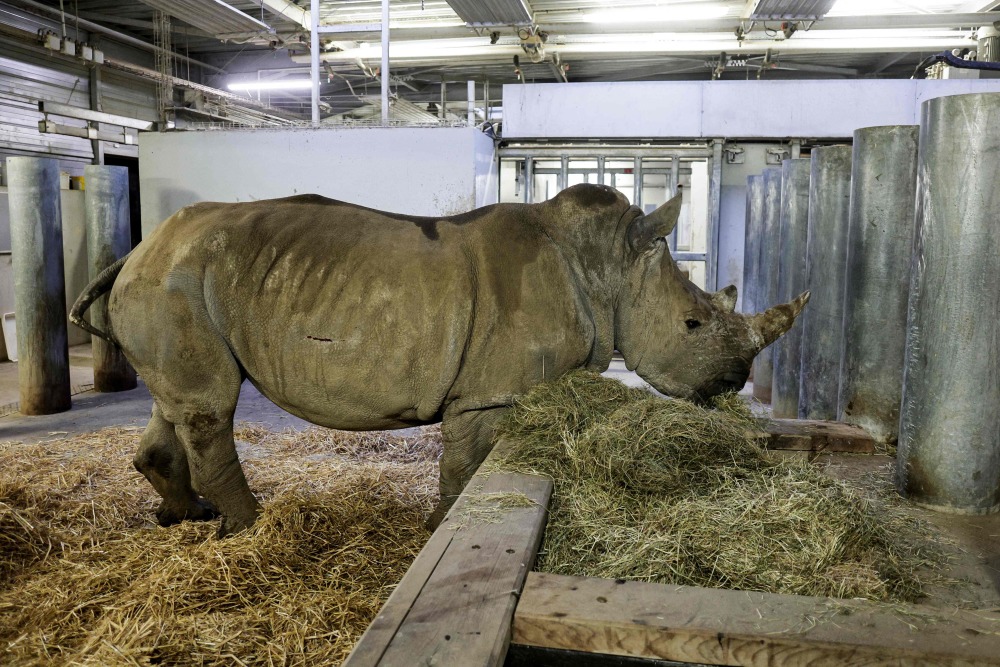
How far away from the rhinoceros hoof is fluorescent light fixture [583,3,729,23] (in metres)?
9.42

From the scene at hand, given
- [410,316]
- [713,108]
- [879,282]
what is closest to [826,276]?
[879,282]

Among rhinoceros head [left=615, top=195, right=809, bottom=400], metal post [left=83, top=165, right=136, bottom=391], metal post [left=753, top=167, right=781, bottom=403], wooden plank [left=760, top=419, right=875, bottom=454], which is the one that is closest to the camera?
rhinoceros head [left=615, top=195, right=809, bottom=400]

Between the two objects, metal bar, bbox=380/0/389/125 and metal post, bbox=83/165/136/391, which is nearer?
metal post, bbox=83/165/136/391

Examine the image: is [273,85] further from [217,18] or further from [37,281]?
[37,281]

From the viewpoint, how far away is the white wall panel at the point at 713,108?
10125 mm

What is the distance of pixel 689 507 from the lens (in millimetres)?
2795

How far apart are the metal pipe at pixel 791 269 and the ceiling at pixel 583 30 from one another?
12.6 ft

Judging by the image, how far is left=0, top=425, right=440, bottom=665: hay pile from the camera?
3.16 metres

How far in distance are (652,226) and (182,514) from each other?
2.88 m

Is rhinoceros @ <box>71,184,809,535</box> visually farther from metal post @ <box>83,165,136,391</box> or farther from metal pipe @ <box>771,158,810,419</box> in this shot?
metal post @ <box>83,165,136,391</box>

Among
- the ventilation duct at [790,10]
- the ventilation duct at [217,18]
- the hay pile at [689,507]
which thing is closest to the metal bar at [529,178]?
the ventilation duct at [790,10]

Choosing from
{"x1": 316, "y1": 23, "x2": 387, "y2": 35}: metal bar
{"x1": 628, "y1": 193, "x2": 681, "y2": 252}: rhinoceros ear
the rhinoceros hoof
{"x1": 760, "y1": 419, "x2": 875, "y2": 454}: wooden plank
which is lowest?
the rhinoceros hoof

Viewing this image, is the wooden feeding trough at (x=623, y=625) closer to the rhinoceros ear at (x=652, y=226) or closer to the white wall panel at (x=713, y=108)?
the rhinoceros ear at (x=652, y=226)

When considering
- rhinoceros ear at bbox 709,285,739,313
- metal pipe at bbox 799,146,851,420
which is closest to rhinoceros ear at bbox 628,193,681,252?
rhinoceros ear at bbox 709,285,739,313
